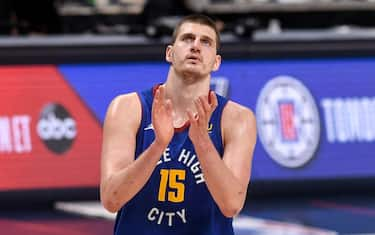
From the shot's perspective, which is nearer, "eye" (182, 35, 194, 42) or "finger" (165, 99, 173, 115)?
"finger" (165, 99, 173, 115)

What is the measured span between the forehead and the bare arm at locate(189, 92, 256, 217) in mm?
250

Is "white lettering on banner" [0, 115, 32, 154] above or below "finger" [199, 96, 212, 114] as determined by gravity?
below

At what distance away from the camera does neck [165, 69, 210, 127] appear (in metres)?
4.13

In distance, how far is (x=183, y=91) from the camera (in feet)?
13.6

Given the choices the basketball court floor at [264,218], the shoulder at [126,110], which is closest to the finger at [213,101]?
the shoulder at [126,110]

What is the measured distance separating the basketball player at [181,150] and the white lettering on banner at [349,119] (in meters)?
6.00

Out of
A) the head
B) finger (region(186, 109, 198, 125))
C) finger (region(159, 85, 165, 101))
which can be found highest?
the head

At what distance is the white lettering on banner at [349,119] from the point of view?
1025 centimetres

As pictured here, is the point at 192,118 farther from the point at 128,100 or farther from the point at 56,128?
the point at 56,128

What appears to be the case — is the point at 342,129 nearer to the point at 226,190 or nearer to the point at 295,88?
the point at 295,88

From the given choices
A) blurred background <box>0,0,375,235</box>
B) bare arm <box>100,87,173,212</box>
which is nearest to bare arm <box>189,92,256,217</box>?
bare arm <box>100,87,173,212</box>

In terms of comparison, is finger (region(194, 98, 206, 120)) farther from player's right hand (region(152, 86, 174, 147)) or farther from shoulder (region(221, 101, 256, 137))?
shoulder (region(221, 101, 256, 137))

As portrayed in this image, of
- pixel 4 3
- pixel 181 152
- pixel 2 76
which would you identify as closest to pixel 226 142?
pixel 181 152

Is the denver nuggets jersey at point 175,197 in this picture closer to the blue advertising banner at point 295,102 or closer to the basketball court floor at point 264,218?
the basketball court floor at point 264,218
